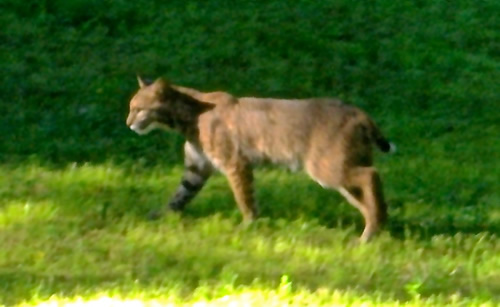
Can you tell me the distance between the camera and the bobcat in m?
8.52

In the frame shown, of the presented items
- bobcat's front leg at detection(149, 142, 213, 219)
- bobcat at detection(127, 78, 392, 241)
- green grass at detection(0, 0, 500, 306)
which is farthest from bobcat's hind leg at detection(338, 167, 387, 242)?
bobcat's front leg at detection(149, 142, 213, 219)

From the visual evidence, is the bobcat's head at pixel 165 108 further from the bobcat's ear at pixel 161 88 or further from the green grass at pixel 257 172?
the green grass at pixel 257 172

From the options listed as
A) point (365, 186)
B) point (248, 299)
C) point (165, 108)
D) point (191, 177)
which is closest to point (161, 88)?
point (165, 108)

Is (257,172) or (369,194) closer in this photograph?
(369,194)

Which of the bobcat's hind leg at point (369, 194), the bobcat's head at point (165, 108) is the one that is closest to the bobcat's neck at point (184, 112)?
the bobcat's head at point (165, 108)

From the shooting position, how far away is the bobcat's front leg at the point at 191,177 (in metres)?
9.10

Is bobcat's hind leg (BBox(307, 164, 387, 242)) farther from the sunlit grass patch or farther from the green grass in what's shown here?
the sunlit grass patch

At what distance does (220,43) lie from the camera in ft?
46.0

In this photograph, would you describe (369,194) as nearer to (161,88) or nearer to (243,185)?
(243,185)

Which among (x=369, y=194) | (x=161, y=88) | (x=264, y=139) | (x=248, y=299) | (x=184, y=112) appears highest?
(x=161, y=88)

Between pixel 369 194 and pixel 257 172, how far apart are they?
6.99 feet

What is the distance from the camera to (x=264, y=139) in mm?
8766

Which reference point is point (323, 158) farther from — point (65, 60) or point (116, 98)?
point (65, 60)

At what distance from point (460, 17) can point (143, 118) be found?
770 cm
